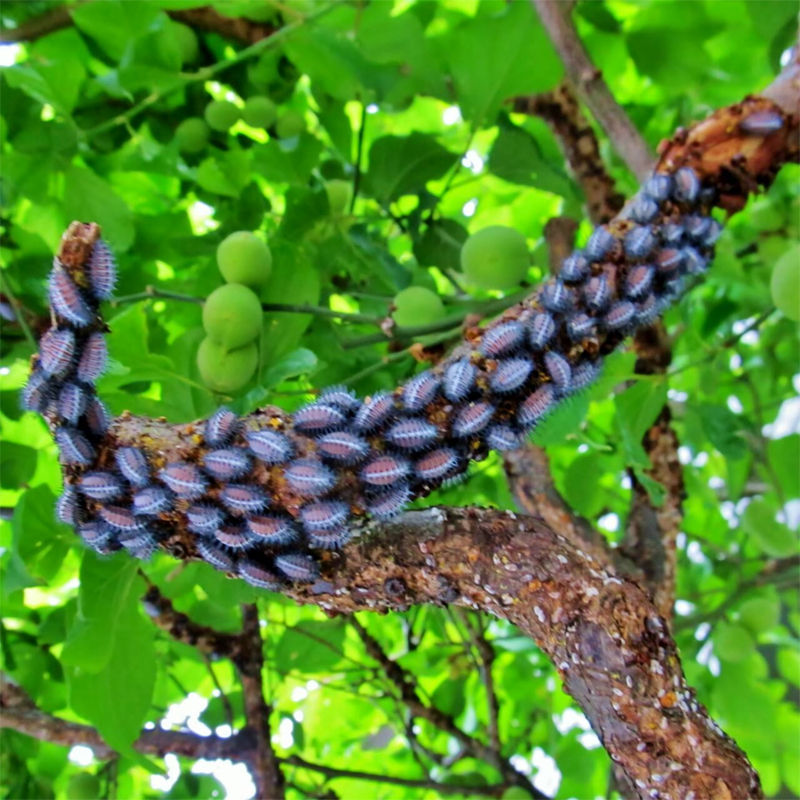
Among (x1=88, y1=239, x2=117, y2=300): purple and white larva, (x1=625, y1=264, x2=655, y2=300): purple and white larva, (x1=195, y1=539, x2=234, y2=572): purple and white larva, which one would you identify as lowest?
(x1=195, y1=539, x2=234, y2=572): purple and white larva

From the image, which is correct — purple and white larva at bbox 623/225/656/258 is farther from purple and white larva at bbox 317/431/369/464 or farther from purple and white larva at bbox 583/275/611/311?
purple and white larva at bbox 317/431/369/464

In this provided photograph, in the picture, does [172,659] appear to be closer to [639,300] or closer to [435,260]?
[435,260]

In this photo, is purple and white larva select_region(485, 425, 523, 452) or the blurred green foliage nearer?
purple and white larva select_region(485, 425, 523, 452)

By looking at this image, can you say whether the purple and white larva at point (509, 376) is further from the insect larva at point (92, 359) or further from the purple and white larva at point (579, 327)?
the insect larva at point (92, 359)

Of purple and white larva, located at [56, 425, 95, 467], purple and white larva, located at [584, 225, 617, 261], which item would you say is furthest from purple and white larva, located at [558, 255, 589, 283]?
purple and white larva, located at [56, 425, 95, 467]

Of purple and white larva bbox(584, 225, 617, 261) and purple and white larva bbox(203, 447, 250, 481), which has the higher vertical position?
purple and white larva bbox(584, 225, 617, 261)

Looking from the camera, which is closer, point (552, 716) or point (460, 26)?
point (460, 26)

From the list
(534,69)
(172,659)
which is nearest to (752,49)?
(534,69)
